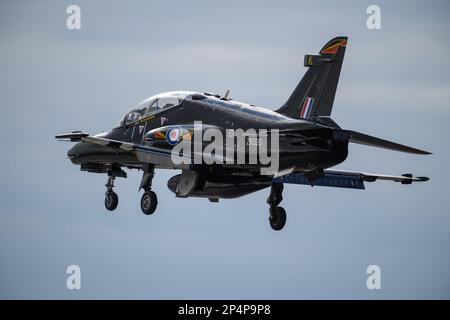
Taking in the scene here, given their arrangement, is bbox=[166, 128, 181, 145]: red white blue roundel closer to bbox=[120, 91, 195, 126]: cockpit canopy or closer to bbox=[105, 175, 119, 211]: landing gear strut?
bbox=[120, 91, 195, 126]: cockpit canopy

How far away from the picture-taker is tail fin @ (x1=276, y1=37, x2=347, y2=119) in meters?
57.4

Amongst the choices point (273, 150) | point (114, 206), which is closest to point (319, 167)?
point (273, 150)

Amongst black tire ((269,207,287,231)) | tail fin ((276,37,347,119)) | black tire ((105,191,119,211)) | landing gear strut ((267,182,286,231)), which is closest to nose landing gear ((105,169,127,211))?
black tire ((105,191,119,211))

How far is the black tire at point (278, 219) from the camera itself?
195 feet

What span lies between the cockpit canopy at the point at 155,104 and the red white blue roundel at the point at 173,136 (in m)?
2.01

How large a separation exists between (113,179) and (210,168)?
6.87 metres

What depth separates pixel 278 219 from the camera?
59.4m

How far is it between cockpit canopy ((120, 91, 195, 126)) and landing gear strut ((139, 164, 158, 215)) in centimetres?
261

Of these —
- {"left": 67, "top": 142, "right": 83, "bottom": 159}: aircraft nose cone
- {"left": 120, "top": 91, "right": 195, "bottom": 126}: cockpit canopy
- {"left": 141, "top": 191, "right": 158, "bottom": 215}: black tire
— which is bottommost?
{"left": 141, "top": 191, "right": 158, "bottom": 215}: black tire

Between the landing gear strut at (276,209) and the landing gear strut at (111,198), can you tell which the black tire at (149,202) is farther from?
the landing gear strut at (276,209)

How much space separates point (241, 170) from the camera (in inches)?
2259

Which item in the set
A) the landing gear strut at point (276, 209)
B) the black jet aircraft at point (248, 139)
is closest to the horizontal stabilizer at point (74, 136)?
the black jet aircraft at point (248, 139)

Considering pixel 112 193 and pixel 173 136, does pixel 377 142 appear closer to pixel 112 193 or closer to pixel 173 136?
pixel 173 136
